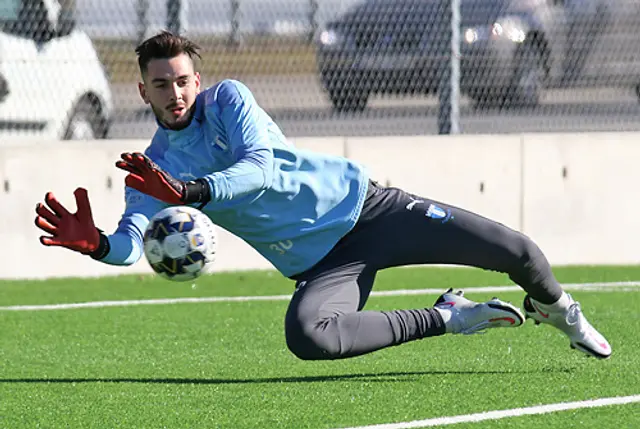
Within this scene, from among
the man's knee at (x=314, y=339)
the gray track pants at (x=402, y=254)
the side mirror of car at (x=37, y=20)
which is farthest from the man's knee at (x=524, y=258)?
the side mirror of car at (x=37, y=20)

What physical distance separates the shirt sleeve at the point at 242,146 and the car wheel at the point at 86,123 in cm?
534

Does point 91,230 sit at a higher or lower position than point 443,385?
higher

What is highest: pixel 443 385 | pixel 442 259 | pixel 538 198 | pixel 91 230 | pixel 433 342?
pixel 91 230

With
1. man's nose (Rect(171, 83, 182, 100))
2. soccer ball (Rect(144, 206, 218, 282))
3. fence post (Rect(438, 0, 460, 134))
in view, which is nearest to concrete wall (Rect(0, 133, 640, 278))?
fence post (Rect(438, 0, 460, 134))

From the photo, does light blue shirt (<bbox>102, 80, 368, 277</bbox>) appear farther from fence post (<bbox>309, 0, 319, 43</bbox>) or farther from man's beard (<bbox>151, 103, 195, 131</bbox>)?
fence post (<bbox>309, 0, 319, 43</bbox>)

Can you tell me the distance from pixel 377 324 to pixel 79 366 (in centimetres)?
184

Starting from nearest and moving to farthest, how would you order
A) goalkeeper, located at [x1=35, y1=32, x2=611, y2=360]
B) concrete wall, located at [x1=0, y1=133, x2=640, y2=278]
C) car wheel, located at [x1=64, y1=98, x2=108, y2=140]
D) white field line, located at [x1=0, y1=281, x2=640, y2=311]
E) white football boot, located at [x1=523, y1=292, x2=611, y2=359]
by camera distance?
goalkeeper, located at [x1=35, y1=32, x2=611, y2=360] → white football boot, located at [x1=523, y1=292, x2=611, y2=359] → white field line, located at [x1=0, y1=281, x2=640, y2=311] → concrete wall, located at [x1=0, y1=133, x2=640, y2=278] → car wheel, located at [x1=64, y1=98, x2=108, y2=140]

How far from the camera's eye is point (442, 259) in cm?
659

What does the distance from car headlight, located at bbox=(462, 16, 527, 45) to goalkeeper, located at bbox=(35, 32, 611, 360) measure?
18.8ft

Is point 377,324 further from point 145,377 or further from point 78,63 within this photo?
Answer: point 78,63

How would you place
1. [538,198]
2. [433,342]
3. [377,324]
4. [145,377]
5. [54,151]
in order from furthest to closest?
[538,198] < [54,151] < [433,342] < [145,377] < [377,324]

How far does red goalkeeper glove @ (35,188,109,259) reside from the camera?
5793 mm

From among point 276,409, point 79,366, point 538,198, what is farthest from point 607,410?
point 538,198

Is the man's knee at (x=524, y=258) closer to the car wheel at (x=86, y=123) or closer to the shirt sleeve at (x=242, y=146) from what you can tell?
the shirt sleeve at (x=242, y=146)
